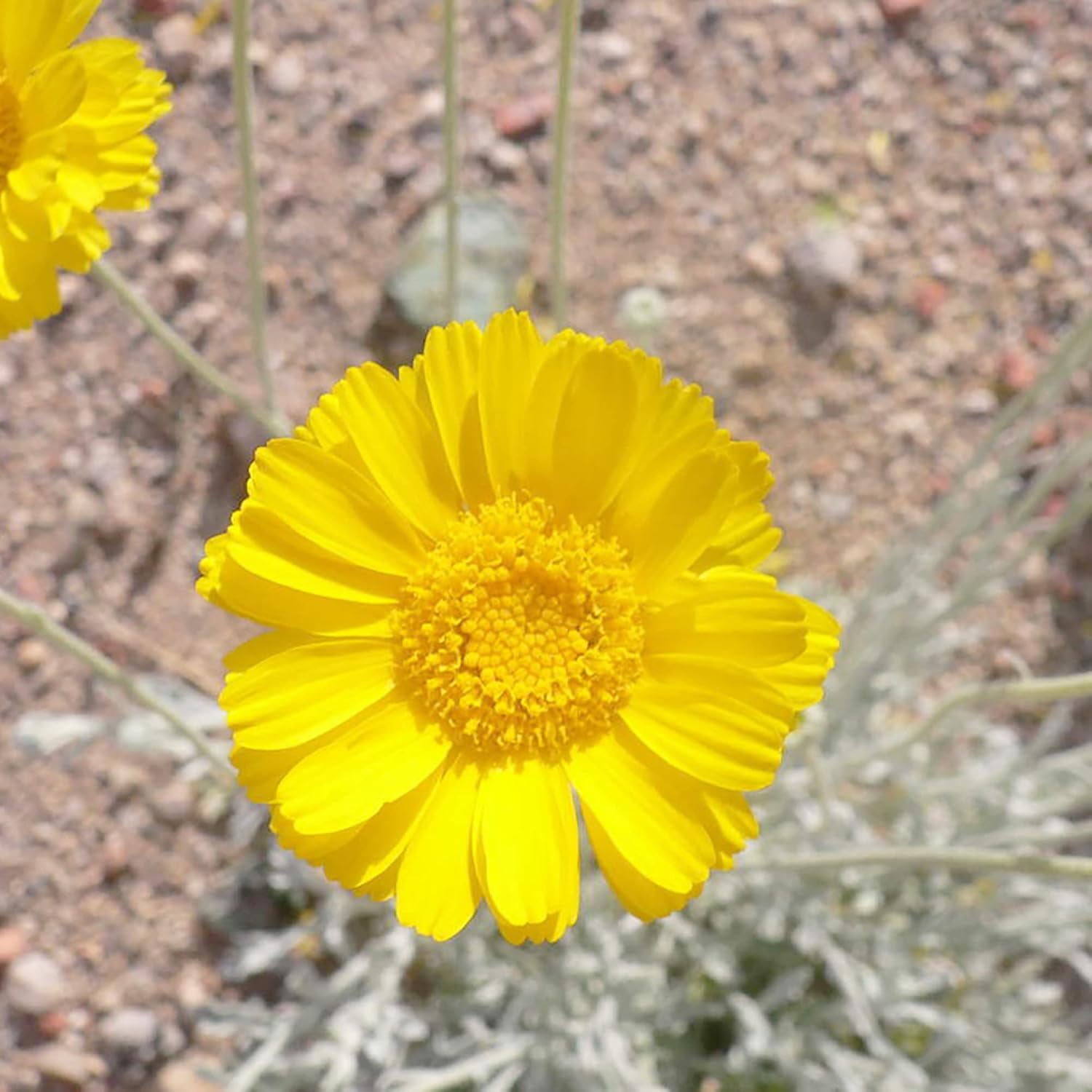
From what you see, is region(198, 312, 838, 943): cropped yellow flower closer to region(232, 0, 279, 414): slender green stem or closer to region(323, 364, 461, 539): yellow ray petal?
region(323, 364, 461, 539): yellow ray petal

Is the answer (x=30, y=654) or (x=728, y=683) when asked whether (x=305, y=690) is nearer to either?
(x=728, y=683)

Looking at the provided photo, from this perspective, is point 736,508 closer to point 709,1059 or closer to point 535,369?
point 535,369

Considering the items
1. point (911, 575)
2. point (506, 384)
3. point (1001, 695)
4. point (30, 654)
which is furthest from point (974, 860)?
point (30, 654)

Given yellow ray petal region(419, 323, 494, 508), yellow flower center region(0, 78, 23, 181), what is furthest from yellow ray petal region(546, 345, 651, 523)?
yellow flower center region(0, 78, 23, 181)

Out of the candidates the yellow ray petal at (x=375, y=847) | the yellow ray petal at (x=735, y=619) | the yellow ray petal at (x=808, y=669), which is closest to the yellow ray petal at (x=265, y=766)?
the yellow ray petal at (x=375, y=847)

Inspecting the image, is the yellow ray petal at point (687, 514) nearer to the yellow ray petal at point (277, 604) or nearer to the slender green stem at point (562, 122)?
the yellow ray petal at point (277, 604)
